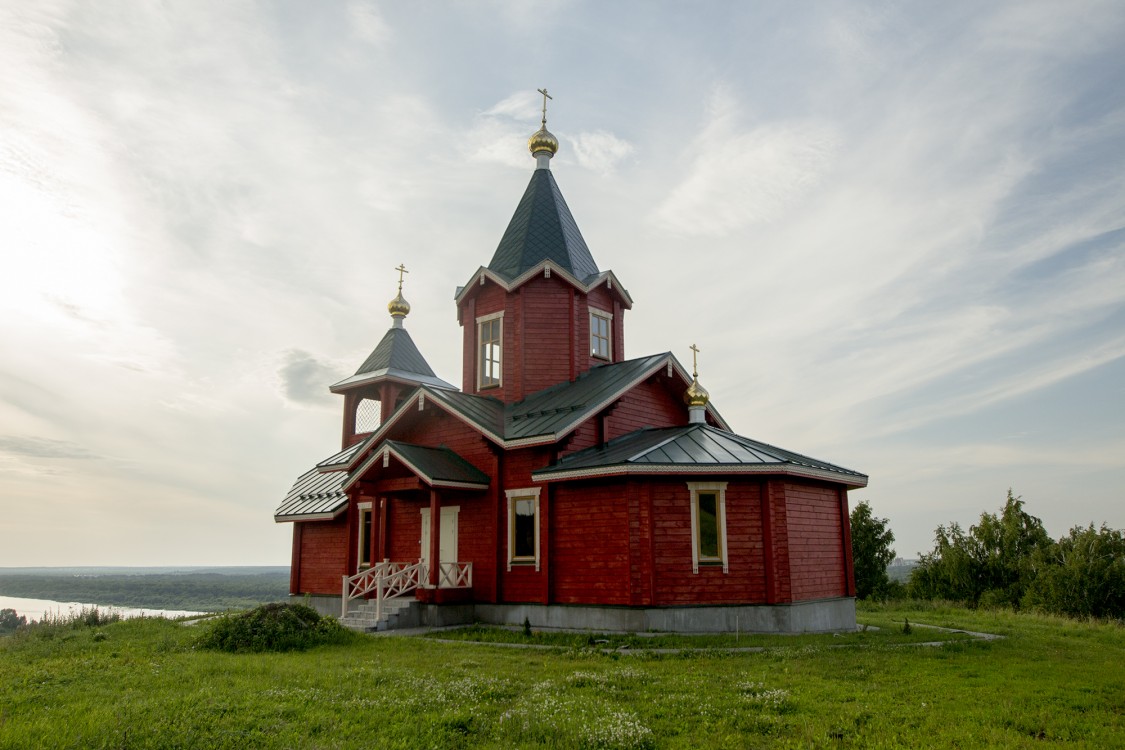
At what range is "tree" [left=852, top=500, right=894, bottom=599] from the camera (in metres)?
36.2

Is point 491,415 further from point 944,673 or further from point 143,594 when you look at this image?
point 143,594

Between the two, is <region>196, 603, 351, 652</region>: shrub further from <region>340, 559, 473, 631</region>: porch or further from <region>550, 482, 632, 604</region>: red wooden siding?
<region>550, 482, 632, 604</region>: red wooden siding

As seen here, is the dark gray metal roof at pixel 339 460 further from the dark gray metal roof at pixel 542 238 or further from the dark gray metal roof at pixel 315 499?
the dark gray metal roof at pixel 542 238

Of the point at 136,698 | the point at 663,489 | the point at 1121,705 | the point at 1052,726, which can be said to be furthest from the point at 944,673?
the point at 136,698

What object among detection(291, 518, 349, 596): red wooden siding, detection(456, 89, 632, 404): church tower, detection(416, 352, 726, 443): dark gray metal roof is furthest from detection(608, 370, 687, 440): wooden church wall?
detection(291, 518, 349, 596): red wooden siding

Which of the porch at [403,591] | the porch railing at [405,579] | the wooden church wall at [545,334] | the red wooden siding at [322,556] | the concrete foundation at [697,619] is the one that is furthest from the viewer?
the red wooden siding at [322,556]

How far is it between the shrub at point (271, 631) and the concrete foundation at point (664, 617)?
3.03 m

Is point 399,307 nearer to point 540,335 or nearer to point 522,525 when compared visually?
point 540,335

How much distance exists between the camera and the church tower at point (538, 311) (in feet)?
64.3

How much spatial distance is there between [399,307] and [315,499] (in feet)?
25.4

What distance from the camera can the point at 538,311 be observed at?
19.8 meters

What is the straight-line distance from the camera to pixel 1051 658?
38.1 ft

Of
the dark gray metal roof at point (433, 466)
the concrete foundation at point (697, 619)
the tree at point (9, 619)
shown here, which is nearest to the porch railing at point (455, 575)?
the dark gray metal roof at point (433, 466)

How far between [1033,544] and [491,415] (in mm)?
30820
